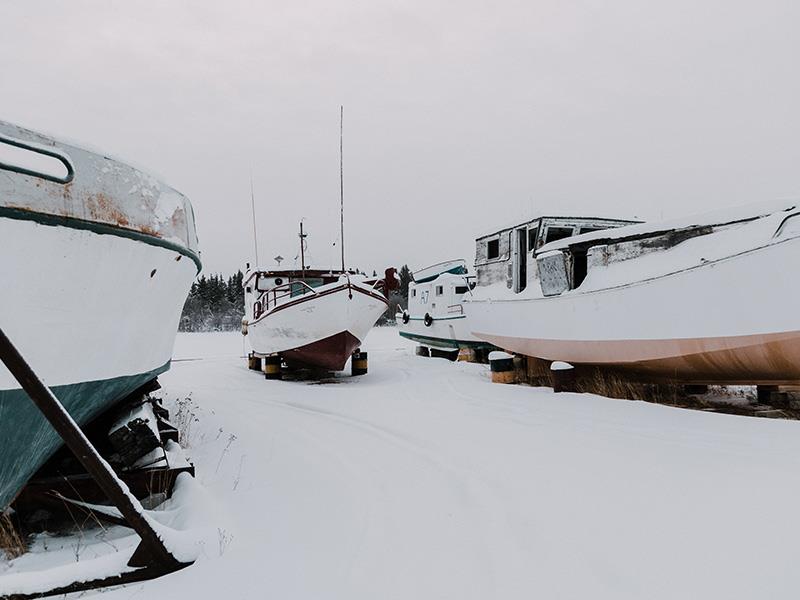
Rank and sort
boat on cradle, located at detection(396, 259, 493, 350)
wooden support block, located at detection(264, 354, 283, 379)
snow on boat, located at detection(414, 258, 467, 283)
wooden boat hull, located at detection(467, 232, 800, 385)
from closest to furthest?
wooden boat hull, located at detection(467, 232, 800, 385)
wooden support block, located at detection(264, 354, 283, 379)
boat on cradle, located at detection(396, 259, 493, 350)
snow on boat, located at detection(414, 258, 467, 283)

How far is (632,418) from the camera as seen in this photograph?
576 cm

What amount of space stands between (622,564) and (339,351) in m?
8.59

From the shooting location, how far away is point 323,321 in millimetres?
10578

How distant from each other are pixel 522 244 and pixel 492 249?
1.27 metres

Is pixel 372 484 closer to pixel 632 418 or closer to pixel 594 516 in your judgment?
pixel 594 516

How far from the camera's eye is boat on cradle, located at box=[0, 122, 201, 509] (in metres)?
2.53

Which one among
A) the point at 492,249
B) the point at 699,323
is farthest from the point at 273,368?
the point at 699,323

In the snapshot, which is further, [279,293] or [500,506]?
[279,293]

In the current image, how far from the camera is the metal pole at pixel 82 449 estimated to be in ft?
7.84

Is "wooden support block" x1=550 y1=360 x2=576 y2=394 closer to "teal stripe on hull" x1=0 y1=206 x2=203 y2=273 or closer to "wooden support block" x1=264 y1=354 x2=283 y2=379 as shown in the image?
"teal stripe on hull" x1=0 y1=206 x2=203 y2=273

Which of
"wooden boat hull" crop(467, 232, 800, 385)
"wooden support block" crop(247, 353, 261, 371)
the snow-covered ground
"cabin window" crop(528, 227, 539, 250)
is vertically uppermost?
"cabin window" crop(528, 227, 539, 250)

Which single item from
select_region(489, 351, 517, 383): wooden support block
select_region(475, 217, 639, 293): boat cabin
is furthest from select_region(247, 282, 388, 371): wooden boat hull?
select_region(489, 351, 517, 383): wooden support block

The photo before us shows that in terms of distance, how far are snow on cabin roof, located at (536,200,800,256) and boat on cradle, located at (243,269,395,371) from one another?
4.53m

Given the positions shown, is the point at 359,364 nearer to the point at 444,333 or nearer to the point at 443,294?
the point at 444,333
